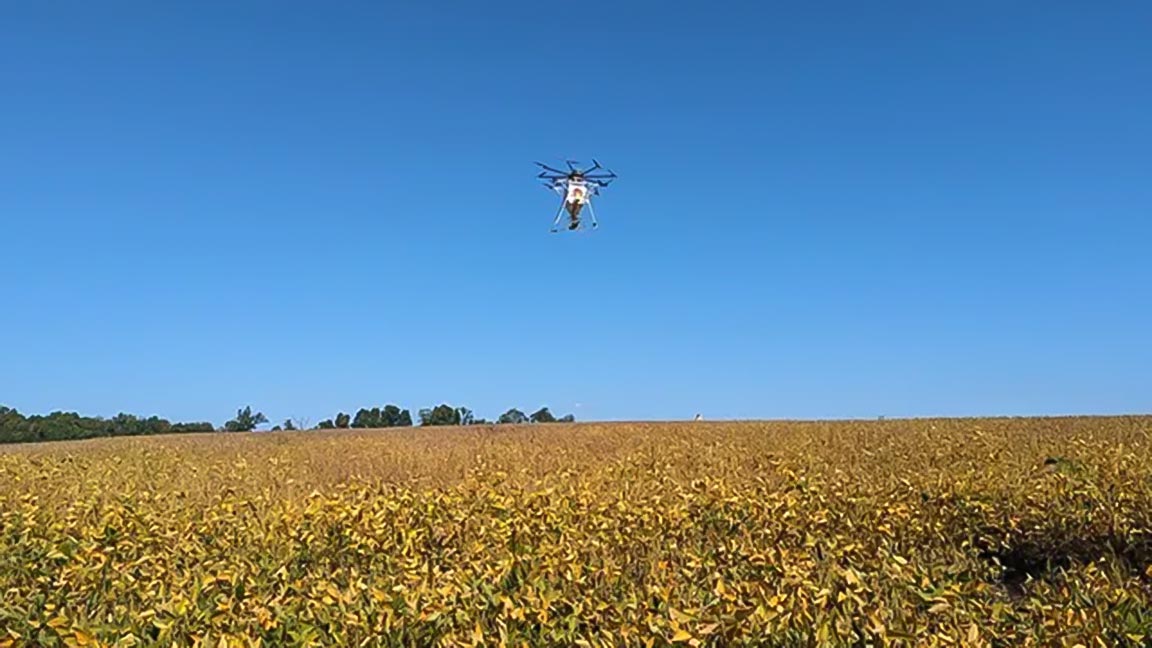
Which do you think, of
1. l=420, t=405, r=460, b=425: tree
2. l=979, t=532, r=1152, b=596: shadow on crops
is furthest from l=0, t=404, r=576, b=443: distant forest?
l=979, t=532, r=1152, b=596: shadow on crops

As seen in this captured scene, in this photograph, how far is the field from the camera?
9.56ft

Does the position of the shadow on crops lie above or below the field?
below

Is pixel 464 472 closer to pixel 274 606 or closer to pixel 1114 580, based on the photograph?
pixel 274 606

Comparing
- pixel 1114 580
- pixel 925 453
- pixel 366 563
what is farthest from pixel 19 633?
pixel 925 453

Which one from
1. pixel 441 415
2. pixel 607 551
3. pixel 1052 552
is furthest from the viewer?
pixel 441 415

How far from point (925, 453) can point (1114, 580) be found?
660 cm

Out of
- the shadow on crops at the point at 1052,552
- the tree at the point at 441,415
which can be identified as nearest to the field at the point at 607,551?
the shadow on crops at the point at 1052,552

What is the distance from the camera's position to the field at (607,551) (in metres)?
2.91

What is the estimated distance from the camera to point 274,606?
10.6 ft

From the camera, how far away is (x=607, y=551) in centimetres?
473

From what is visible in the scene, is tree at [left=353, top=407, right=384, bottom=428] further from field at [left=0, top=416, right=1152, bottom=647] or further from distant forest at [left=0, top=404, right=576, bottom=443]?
field at [left=0, top=416, right=1152, bottom=647]

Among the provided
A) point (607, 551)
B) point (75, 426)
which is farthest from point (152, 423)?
point (607, 551)

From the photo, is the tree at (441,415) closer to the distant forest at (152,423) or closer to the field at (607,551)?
the distant forest at (152,423)

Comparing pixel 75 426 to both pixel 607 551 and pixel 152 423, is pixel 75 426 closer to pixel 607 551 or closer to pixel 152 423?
pixel 152 423
